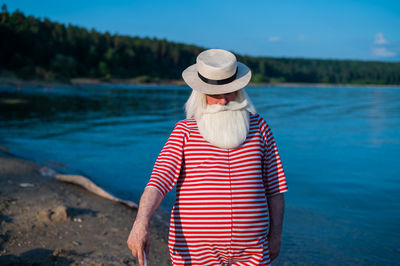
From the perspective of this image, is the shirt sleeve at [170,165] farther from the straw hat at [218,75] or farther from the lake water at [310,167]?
the lake water at [310,167]

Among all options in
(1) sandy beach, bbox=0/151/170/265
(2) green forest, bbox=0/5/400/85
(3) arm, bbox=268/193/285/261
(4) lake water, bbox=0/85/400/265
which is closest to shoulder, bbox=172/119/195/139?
(3) arm, bbox=268/193/285/261

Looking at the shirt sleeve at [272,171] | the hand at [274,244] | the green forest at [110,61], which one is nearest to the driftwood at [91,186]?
the hand at [274,244]

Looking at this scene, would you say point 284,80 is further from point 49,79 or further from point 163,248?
point 163,248

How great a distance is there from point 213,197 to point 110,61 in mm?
121594

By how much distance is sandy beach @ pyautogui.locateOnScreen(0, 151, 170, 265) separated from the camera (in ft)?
13.6

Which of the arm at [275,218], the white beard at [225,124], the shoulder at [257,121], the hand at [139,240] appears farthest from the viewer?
the arm at [275,218]

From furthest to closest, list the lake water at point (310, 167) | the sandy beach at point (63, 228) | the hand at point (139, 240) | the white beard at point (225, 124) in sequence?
the lake water at point (310, 167)
the sandy beach at point (63, 228)
the white beard at point (225, 124)
the hand at point (139, 240)

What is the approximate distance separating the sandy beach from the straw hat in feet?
8.65

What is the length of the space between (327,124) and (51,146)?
50.3ft

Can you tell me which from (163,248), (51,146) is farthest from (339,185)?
(51,146)

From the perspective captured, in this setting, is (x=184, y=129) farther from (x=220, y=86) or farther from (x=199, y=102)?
(x=220, y=86)

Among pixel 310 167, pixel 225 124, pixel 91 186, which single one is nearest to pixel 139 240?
pixel 225 124

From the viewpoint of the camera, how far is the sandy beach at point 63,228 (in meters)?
4.16

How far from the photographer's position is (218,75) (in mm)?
2207
